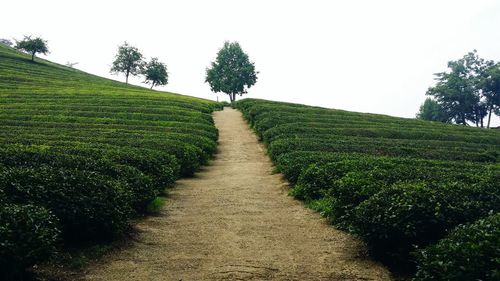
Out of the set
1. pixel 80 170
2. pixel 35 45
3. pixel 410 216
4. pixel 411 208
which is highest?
pixel 35 45

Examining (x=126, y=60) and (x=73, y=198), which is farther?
(x=126, y=60)

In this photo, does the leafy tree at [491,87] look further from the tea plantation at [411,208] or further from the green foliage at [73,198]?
the green foliage at [73,198]

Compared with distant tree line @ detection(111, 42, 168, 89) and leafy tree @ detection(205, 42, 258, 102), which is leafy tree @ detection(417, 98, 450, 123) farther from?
distant tree line @ detection(111, 42, 168, 89)

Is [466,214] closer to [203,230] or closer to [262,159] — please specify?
[203,230]

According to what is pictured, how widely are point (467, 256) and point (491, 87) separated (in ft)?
241

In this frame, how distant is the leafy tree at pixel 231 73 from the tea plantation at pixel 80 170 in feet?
140

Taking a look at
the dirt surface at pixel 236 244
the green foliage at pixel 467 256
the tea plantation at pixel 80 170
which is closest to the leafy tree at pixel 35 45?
the tea plantation at pixel 80 170

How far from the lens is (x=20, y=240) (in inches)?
225

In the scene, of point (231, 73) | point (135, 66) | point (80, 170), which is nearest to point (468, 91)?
point (231, 73)

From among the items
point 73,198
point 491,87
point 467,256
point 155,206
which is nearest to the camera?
point 467,256

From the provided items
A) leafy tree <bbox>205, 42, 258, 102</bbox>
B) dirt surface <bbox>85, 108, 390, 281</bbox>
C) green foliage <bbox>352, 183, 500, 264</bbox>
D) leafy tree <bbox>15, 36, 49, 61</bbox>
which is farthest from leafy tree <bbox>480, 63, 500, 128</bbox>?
leafy tree <bbox>15, 36, 49, 61</bbox>

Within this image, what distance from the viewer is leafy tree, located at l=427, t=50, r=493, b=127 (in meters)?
70.0

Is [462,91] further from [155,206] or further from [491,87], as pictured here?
[155,206]

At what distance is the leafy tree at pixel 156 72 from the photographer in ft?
256
